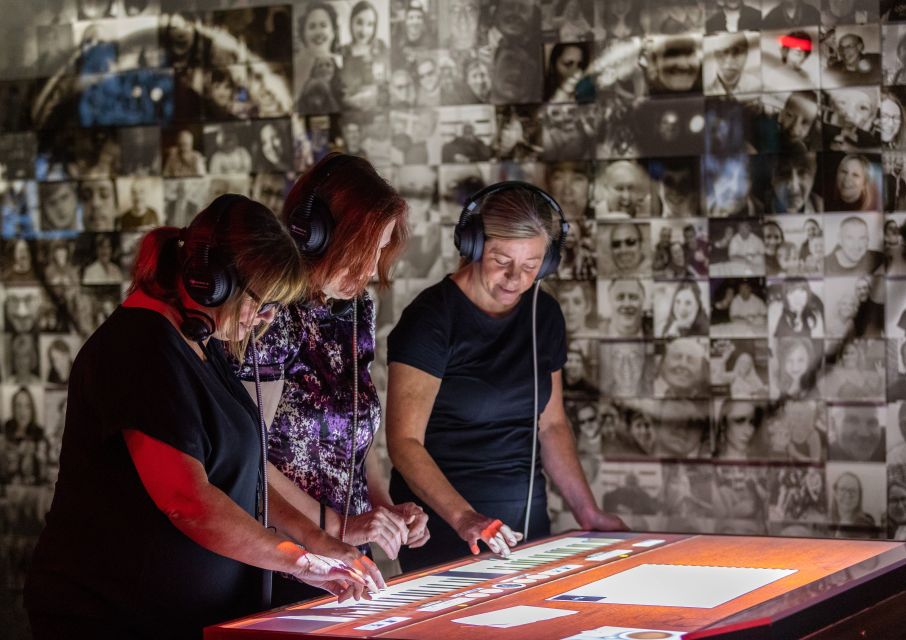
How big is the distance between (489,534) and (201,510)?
34.7 inches

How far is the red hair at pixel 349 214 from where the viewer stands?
241cm

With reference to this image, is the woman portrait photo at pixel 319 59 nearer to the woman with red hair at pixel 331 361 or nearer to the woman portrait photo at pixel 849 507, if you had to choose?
the woman with red hair at pixel 331 361

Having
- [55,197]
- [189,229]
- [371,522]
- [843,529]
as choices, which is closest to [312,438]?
[371,522]

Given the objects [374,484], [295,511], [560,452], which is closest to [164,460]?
[295,511]

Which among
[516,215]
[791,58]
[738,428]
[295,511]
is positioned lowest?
[738,428]

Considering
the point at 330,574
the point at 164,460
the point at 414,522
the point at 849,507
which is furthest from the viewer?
the point at 849,507

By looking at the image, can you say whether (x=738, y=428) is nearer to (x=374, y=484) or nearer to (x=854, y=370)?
(x=854, y=370)

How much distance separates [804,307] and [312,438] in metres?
2.24

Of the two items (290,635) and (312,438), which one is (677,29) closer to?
(312,438)

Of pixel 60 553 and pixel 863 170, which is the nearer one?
pixel 60 553

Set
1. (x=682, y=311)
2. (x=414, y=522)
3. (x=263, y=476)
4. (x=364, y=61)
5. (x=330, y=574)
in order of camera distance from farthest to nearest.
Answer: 1. (x=364, y=61)
2. (x=682, y=311)
3. (x=414, y=522)
4. (x=263, y=476)
5. (x=330, y=574)

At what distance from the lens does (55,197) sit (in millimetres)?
4836

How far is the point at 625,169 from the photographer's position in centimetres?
427

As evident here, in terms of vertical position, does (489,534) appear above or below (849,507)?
above
